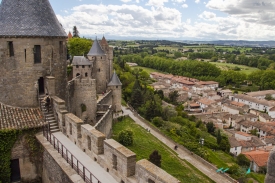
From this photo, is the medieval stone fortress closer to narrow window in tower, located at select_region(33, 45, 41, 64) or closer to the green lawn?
narrow window in tower, located at select_region(33, 45, 41, 64)

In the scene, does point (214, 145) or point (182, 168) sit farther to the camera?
point (214, 145)

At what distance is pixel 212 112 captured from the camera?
75.7m

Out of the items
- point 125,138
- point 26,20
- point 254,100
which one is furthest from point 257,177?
point 254,100

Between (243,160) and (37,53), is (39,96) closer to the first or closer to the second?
(37,53)

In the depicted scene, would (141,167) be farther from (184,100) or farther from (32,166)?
(184,100)

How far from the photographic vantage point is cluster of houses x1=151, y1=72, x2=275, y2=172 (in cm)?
5053

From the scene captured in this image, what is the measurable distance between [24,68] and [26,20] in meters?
2.20

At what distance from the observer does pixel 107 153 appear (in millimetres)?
9031

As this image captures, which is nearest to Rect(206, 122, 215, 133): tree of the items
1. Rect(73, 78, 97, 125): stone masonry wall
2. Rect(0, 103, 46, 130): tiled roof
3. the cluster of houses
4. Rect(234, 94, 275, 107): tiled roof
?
the cluster of houses

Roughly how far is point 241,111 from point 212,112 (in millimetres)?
11986

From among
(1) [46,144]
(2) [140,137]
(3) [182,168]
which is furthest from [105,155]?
(2) [140,137]

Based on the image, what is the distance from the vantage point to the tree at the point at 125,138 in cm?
3048

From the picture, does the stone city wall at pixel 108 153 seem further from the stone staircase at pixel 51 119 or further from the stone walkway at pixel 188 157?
the stone walkway at pixel 188 157

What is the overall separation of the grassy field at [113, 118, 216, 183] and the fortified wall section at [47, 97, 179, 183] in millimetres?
18002
